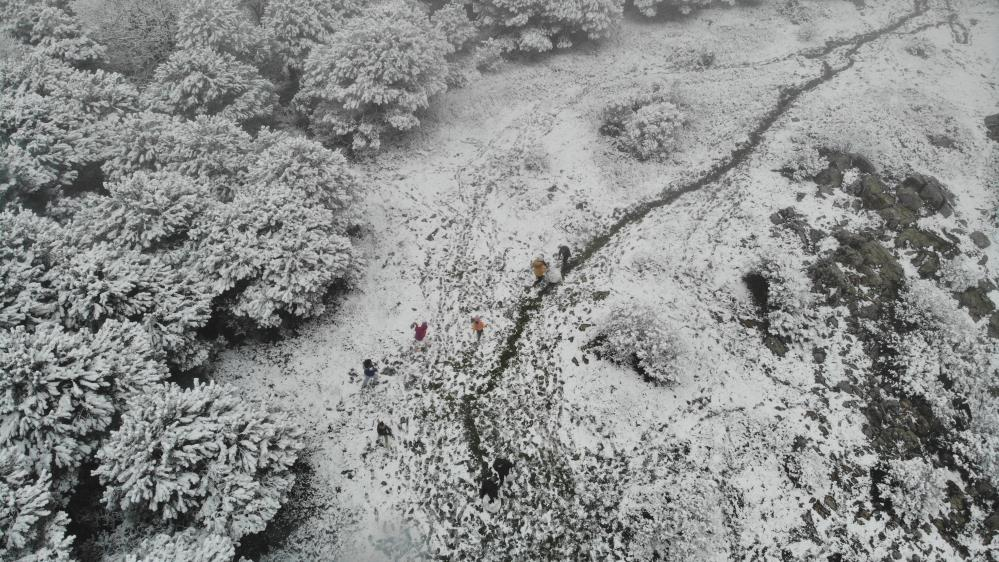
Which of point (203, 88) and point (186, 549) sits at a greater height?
point (203, 88)

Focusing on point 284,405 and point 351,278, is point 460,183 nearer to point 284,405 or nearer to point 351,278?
point 351,278

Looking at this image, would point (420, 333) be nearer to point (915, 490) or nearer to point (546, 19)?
point (915, 490)

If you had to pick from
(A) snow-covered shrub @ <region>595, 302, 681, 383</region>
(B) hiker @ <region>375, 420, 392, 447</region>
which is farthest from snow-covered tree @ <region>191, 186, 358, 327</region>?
(A) snow-covered shrub @ <region>595, 302, 681, 383</region>

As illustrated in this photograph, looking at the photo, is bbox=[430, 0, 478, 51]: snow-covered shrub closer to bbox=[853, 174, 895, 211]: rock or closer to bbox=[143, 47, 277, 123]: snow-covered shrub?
bbox=[143, 47, 277, 123]: snow-covered shrub

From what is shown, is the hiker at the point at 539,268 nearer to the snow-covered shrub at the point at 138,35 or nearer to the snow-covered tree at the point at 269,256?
the snow-covered tree at the point at 269,256

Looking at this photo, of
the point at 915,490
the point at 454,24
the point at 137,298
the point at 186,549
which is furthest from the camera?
the point at 454,24

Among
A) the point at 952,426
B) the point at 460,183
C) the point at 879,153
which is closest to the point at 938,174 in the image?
the point at 879,153

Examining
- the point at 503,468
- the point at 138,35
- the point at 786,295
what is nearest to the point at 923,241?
the point at 786,295
